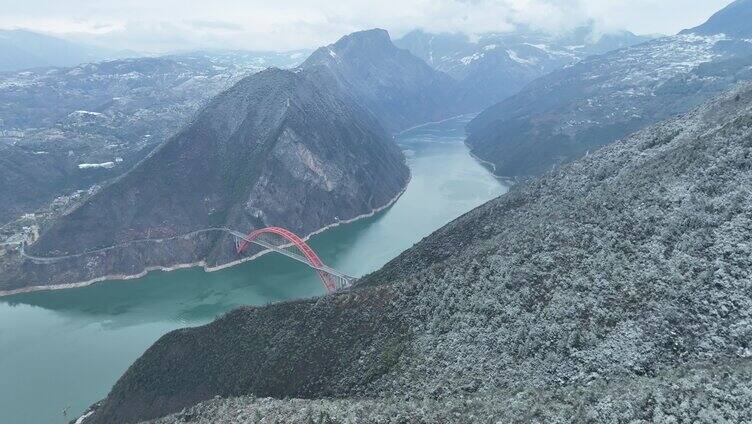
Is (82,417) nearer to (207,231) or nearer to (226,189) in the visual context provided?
(207,231)

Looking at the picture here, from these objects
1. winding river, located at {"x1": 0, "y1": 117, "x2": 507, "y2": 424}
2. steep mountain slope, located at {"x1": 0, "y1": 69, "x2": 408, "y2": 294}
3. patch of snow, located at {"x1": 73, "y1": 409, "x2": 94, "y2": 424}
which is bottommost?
winding river, located at {"x1": 0, "y1": 117, "x2": 507, "y2": 424}

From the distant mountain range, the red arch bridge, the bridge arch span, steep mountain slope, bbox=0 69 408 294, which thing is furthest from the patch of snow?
steep mountain slope, bbox=0 69 408 294

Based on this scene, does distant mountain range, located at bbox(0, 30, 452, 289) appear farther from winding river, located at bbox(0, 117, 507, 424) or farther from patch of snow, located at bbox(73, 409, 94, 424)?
patch of snow, located at bbox(73, 409, 94, 424)

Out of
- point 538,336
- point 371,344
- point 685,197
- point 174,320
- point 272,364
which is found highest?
point 685,197

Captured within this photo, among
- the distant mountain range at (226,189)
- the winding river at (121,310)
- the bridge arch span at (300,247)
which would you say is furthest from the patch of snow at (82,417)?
the distant mountain range at (226,189)

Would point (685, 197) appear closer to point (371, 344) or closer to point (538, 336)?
point (538, 336)

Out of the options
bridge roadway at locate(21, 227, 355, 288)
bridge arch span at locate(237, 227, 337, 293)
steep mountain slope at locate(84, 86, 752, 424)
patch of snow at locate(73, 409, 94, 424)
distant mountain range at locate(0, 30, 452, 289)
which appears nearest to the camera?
steep mountain slope at locate(84, 86, 752, 424)

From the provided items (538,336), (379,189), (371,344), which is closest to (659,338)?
(538,336)
